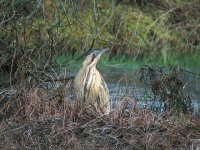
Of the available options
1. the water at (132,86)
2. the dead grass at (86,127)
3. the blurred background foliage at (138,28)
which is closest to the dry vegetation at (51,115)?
the dead grass at (86,127)

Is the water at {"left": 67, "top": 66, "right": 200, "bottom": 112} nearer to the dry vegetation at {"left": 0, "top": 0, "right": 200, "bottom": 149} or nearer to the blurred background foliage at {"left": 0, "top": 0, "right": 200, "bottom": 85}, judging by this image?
the dry vegetation at {"left": 0, "top": 0, "right": 200, "bottom": 149}

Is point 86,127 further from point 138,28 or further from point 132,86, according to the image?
point 138,28

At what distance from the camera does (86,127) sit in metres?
6.52

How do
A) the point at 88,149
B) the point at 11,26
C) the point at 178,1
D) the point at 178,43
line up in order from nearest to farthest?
the point at 88,149, the point at 11,26, the point at 178,43, the point at 178,1

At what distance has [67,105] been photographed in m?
6.99

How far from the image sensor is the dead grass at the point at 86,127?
6.18m

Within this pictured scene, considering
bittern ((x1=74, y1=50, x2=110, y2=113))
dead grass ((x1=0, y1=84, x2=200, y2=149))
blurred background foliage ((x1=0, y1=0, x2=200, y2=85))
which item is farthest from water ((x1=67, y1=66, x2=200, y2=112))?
dead grass ((x1=0, y1=84, x2=200, y2=149))

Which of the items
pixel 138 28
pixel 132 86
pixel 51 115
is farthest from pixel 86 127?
pixel 138 28

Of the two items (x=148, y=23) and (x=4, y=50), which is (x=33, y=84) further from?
(x=148, y=23)

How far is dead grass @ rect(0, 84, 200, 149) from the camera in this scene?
6.18 m

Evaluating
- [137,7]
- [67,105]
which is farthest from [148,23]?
[67,105]

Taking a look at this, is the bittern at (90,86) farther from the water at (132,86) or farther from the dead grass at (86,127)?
the dead grass at (86,127)

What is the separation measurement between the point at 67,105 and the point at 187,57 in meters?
7.87

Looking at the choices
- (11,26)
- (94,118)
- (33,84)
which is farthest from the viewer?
(11,26)
